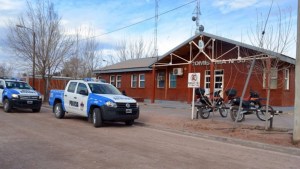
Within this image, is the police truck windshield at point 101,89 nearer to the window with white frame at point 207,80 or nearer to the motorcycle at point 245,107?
the motorcycle at point 245,107

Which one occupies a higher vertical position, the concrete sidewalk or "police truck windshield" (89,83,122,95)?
"police truck windshield" (89,83,122,95)

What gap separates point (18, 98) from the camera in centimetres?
1806

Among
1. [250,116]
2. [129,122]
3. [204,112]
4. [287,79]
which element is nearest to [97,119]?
[129,122]

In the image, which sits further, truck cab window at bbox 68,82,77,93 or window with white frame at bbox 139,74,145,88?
window with white frame at bbox 139,74,145,88

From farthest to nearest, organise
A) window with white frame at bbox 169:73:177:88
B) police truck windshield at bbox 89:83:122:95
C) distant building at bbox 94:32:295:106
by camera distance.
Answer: window with white frame at bbox 169:73:177:88
distant building at bbox 94:32:295:106
police truck windshield at bbox 89:83:122:95

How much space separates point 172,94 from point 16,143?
67.0 feet

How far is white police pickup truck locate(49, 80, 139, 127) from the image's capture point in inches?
526

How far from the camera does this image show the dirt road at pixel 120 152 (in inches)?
285

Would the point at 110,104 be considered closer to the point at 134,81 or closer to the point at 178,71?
the point at 178,71

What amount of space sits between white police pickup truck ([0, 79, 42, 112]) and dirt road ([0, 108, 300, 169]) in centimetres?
636

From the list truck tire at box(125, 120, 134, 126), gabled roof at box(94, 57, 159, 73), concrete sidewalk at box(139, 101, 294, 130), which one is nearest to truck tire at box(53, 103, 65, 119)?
truck tire at box(125, 120, 134, 126)

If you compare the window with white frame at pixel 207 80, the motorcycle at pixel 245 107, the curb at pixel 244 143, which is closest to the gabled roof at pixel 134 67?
the window with white frame at pixel 207 80

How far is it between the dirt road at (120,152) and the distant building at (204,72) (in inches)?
339

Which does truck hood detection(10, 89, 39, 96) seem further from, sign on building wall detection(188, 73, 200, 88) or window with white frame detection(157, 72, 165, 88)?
window with white frame detection(157, 72, 165, 88)
